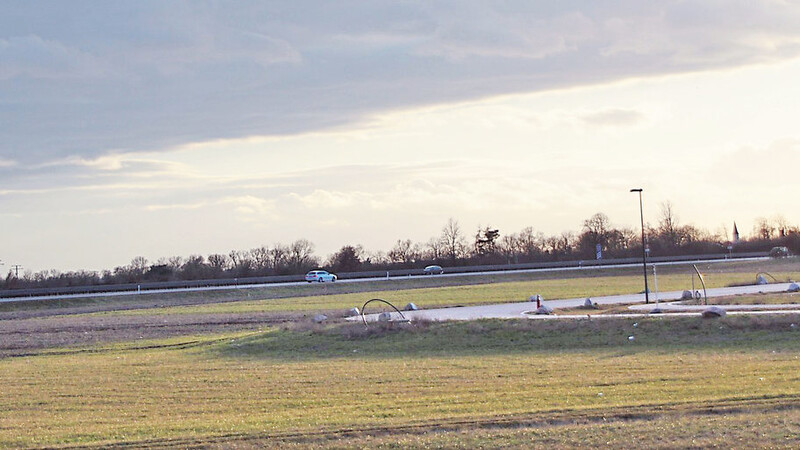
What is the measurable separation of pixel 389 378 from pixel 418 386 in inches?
70.1

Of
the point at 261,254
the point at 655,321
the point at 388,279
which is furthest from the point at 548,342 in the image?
the point at 261,254

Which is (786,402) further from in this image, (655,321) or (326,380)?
(655,321)

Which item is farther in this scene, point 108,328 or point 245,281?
point 245,281

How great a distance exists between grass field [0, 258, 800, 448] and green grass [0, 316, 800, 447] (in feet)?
0.23

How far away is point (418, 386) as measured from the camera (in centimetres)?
2045

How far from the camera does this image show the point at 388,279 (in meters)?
87.2

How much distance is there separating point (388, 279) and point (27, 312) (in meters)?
34.9

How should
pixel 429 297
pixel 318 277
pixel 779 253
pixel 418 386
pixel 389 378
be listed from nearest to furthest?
pixel 418 386, pixel 389 378, pixel 429 297, pixel 318 277, pixel 779 253

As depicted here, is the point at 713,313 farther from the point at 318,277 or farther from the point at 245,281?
the point at 245,281

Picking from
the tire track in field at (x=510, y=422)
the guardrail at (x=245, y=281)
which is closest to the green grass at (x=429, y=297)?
the guardrail at (x=245, y=281)

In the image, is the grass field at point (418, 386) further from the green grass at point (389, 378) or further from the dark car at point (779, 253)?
the dark car at point (779, 253)

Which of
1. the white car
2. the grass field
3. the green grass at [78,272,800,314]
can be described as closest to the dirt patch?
the grass field

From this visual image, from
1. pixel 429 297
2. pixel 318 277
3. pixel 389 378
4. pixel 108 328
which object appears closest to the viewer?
pixel 389 378

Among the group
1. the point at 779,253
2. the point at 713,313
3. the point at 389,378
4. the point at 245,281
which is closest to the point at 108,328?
the point at 389,378
